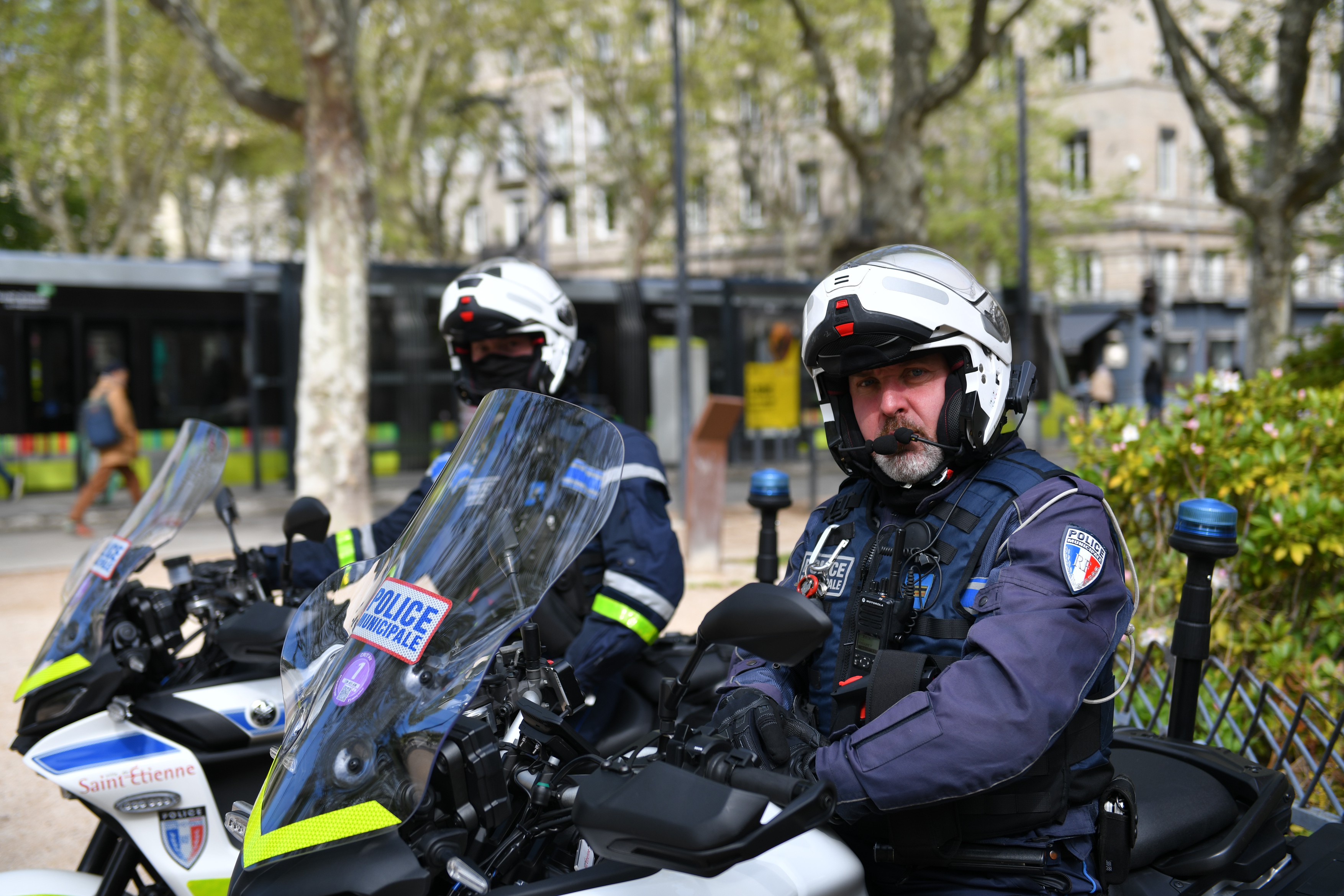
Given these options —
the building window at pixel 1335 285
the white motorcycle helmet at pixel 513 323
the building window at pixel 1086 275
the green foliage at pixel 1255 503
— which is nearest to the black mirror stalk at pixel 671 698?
the white motorcycle helmet at pixel 513 323

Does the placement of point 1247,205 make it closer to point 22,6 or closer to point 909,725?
point 909,725

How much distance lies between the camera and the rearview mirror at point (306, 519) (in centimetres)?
280

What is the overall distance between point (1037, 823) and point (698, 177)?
97.7ft

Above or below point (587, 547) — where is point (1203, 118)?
above

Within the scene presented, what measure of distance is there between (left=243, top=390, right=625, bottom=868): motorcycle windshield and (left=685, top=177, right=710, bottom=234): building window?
27.4 meters

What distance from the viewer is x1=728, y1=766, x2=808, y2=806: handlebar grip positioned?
1.40 meters

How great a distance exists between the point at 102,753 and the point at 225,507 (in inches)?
34.9

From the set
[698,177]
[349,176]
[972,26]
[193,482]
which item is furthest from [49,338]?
[698,177]

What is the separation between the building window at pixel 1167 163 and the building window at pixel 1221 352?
542cm

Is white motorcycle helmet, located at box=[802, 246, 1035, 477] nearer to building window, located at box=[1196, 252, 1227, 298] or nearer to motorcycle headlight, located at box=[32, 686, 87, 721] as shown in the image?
motorcycle headlight, located at box=[32, 686, 87, 721]

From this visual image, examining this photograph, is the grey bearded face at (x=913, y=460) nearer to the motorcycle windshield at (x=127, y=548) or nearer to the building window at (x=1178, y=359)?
the motorcycle windshield at (x=127, y=548)

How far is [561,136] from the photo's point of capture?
4203 cm

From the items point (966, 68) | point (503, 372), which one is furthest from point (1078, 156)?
point (503, 372)

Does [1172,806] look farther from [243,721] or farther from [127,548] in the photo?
[127,548]
